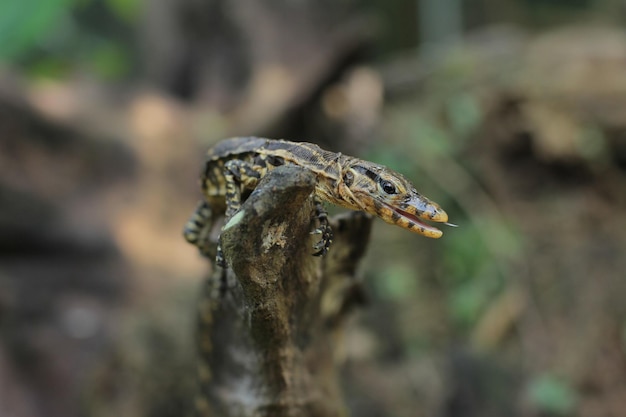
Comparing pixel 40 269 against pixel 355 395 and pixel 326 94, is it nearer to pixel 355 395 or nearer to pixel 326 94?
pixel 355 395

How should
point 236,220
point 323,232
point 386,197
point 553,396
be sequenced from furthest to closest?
point 553,396 < point 386,197 < point 323,232 < point 236,220

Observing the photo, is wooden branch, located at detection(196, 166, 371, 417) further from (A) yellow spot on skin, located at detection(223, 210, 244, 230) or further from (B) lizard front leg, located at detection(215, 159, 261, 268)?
(B) lizard front leg, located at detection(215, 159, 261, 268)

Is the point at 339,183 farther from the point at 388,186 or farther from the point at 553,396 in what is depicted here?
the point at 553,396

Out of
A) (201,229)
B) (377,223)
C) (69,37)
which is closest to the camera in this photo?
(201,229)

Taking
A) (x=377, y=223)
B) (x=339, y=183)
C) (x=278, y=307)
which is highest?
(x=377, y=223)

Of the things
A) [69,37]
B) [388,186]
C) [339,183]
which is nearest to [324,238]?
[339,183]

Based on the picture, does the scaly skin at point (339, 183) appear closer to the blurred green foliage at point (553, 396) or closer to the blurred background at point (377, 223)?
the blurred background at point (377, 223)
